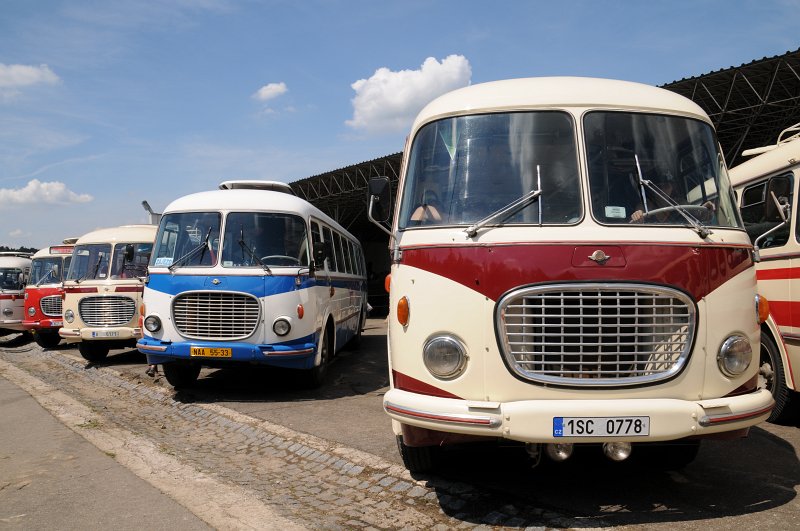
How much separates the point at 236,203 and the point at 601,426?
6717mm

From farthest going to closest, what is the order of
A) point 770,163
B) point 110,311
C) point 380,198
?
point 110,311
point 770,163
point 380,198

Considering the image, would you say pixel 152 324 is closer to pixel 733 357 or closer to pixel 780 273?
pixel 733 357

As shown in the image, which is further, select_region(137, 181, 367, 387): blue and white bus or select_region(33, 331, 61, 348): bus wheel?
select_region(33, 331, 61, 348): bus wheel

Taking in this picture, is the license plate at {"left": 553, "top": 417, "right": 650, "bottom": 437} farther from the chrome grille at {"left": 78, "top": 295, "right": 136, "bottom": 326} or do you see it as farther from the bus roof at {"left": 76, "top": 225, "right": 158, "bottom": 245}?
the bus roof at {"left": 76, "top": 225, "right": 158, "bottom": 245}

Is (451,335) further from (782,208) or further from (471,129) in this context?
(782,208)

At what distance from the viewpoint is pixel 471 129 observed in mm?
4957

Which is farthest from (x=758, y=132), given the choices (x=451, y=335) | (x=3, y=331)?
(x=3, y=331)

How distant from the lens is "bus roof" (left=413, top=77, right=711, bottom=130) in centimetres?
494

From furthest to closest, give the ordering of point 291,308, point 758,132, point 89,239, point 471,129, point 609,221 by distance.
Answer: point 758,132
point 89,239
point 291,308
point 471,129
point 609,221

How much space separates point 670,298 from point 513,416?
4.09 ft

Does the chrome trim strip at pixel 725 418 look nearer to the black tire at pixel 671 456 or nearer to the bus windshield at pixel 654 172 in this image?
the black tire at pixel 671 456

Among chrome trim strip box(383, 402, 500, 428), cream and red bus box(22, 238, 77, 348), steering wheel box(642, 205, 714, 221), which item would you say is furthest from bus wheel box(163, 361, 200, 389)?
cream and red bus box(22, 238, 77, 348)

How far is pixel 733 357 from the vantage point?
14.3 feet

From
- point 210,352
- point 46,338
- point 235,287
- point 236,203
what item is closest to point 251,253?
point 235,287
